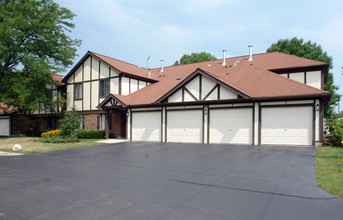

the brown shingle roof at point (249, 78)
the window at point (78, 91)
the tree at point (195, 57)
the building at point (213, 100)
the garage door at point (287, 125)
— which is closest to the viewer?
the garage door at point (287, 125)

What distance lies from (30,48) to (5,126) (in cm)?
1516

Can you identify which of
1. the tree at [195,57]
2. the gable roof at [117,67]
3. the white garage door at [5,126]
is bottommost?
the white garage door at [5,126]

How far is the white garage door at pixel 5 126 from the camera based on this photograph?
3259cm

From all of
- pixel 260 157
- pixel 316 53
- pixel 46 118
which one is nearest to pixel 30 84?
pixel 46 118

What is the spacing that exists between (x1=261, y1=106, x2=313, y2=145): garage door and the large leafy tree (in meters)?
20.4

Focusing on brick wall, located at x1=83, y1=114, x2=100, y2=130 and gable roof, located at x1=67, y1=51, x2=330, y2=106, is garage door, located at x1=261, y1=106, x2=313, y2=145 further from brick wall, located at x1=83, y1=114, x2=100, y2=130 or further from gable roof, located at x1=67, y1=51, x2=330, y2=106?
brick wall, located at x1=83, y1=114, x2=100, y2=130

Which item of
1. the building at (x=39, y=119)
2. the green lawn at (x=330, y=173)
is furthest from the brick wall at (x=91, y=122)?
the green lawn at (x=330, y=173)

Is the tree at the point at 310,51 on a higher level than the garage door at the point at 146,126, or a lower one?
higher

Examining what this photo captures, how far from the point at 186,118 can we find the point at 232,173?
10310 mm

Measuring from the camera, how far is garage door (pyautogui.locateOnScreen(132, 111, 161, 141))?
64.8ft

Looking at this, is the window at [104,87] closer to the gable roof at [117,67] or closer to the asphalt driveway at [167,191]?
the gable roof at [117,67]

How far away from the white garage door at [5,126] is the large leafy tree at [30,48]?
9332 millimetres

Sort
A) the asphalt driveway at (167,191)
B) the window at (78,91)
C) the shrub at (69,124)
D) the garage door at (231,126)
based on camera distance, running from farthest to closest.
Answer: the window at (78,91) < the shrub at (69,124) < the garage door at (231,126) < the asphalt driveway at (167,191)

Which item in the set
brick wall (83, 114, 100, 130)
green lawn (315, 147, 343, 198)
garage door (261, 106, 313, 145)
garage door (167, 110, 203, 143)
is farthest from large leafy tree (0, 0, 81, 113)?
green lawn (315, 147, 343, 198)
